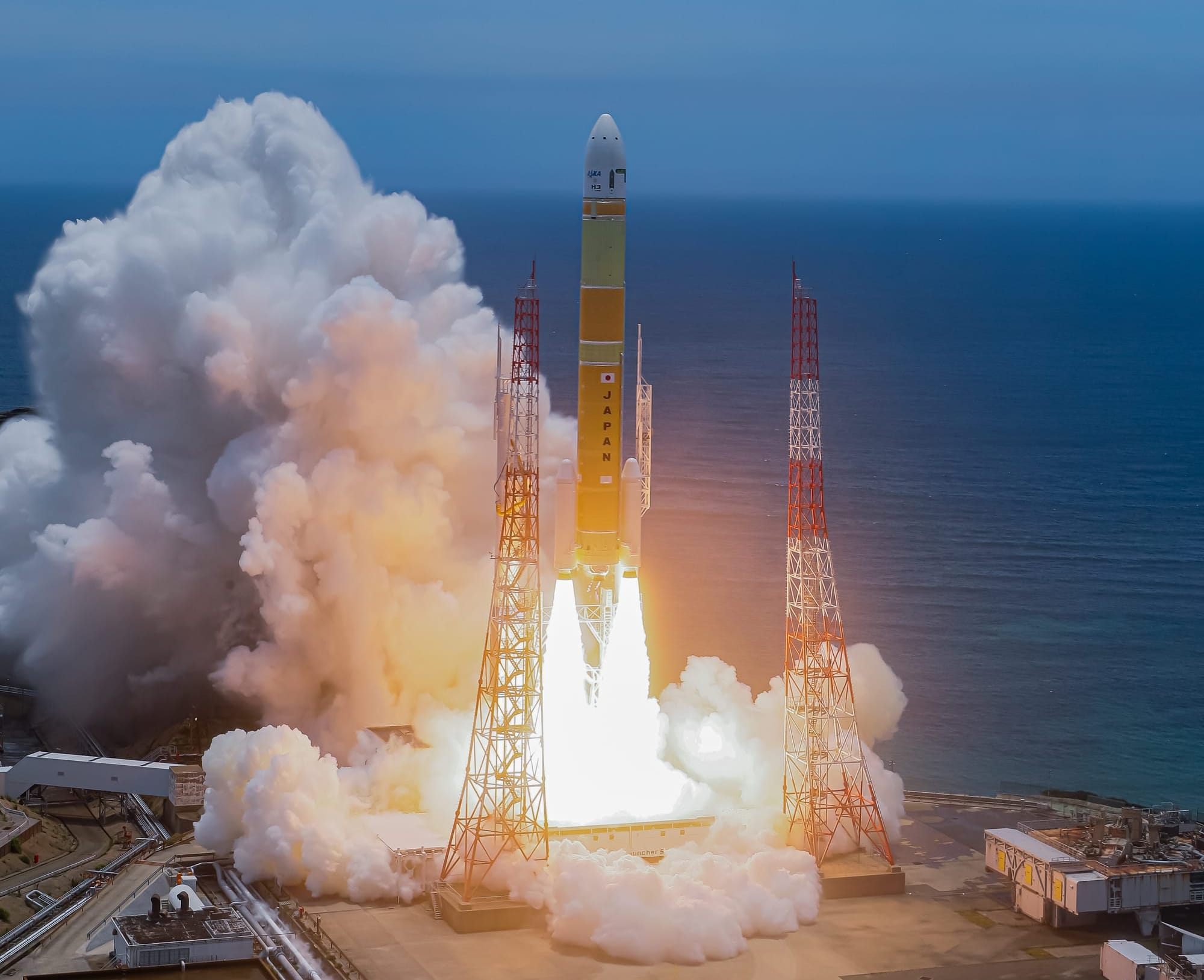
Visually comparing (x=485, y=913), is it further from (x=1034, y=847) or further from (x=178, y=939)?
(x=1034, y=847)

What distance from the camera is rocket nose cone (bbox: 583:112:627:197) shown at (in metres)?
47.6

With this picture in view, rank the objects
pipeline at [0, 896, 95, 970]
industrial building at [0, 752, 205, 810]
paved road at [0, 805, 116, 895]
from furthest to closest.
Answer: industrial building at [0, 752, 205, 810] < paved road at [0, 805, 116, 895] < pipeline at [0, 896, 95, 970]

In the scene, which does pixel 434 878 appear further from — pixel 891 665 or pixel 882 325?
pixel 882 325

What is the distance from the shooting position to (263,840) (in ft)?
152

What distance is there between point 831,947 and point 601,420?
521 inches

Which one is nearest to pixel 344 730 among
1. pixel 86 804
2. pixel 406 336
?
pixel 86 804

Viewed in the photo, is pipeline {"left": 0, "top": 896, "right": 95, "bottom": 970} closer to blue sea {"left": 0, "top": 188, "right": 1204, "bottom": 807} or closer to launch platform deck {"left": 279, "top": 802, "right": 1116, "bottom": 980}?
launch platform deck {"left": 279, "top": 802, "right": 1116, "bottom": 980}

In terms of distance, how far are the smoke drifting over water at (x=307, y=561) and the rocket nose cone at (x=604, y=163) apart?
30.9 feet

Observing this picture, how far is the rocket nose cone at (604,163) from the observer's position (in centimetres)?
4756

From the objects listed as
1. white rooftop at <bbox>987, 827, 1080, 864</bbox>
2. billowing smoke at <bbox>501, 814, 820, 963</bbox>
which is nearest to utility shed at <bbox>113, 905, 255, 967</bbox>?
billowing smoke at <bbox>501, 814, 820, 963</bbox>

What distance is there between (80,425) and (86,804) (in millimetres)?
14177

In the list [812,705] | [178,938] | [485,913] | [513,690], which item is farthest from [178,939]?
[812,705]

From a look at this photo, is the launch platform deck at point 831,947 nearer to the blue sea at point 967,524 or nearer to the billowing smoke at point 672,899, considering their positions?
the billowing smoke at point 672,899

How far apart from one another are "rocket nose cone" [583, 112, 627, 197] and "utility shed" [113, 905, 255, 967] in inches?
726
